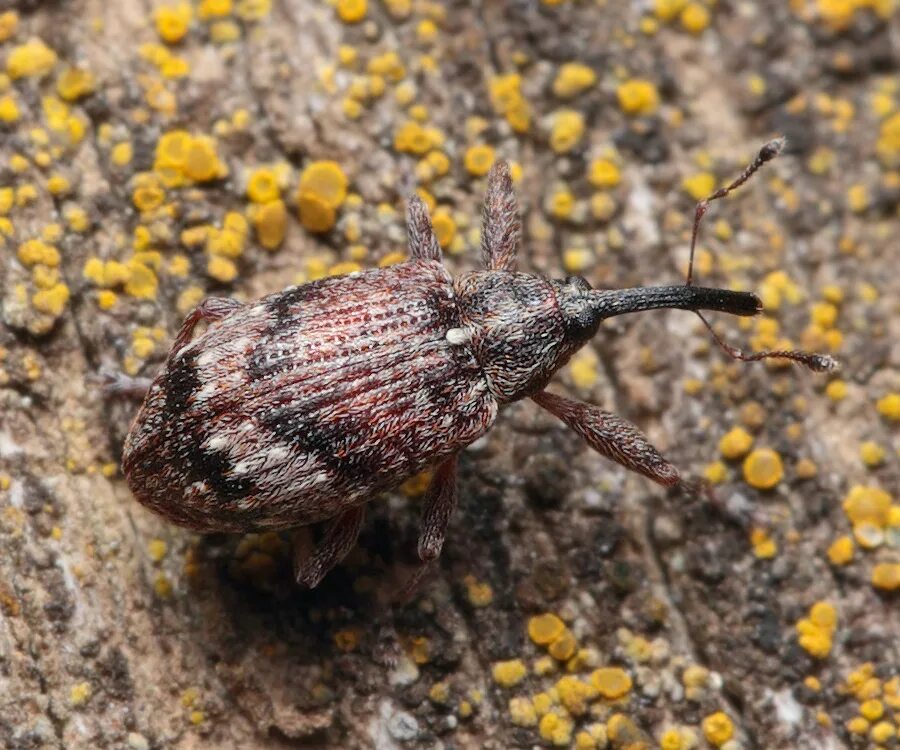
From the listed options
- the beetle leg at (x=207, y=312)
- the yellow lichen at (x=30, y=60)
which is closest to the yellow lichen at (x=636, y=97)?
the beetle leg at (x=207, y=312)

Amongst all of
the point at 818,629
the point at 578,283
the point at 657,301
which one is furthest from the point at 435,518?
the point at 818,629

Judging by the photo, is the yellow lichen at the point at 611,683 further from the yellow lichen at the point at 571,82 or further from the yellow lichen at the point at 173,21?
the yellow lichen at the point at 173,21

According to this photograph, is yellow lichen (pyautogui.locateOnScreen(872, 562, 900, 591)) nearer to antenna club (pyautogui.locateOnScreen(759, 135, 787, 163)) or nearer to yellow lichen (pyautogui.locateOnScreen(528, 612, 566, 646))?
yellow lichen (pyautogui.locateOnScreen(528, 612, 566, 646))

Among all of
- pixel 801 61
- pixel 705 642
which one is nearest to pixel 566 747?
pixel 705 642

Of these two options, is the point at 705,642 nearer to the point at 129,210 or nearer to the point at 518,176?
the point at 518,176

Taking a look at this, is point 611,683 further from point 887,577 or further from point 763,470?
point 887,577

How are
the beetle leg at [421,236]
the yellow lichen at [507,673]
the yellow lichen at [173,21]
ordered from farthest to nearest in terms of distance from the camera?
1. the yellow lichen at [173,21]
2. the beetle leg at [421,236]
3. the yellow lichen at [507,673]

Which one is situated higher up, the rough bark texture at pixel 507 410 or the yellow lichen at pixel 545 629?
the rough bark texture at pixel 507 410
